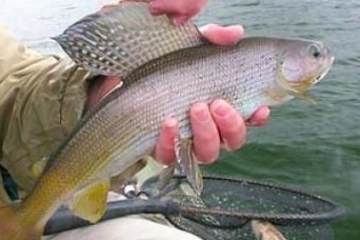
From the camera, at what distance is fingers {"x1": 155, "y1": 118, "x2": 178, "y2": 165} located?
6.00 feet

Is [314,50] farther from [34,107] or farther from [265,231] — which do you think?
[265,231]

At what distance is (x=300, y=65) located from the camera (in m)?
1.88

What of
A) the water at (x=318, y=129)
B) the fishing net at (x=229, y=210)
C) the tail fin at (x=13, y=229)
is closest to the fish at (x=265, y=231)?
the fishing net at (x=229, y=210)

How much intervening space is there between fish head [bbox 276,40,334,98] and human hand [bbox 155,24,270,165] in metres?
0.09

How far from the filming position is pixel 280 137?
8328 mm

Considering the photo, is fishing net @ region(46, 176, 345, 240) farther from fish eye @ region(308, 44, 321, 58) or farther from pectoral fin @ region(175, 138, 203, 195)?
fish eye @ region(308, 44, 321, 58)

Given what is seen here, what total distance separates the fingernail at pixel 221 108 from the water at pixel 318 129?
5.16 ft

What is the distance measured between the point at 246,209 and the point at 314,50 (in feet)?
8.50

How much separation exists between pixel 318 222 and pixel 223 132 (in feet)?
6.49

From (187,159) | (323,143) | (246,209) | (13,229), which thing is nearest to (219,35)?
(187,159)

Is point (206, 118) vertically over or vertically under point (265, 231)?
over

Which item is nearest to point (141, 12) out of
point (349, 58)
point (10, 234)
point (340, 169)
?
point (10, 234)

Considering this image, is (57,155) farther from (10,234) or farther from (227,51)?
(227,51)

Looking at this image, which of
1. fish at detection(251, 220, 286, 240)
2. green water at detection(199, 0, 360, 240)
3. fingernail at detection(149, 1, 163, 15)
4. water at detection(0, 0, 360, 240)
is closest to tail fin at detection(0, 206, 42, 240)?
fingernail at detection(149, 1, 163, 15)
